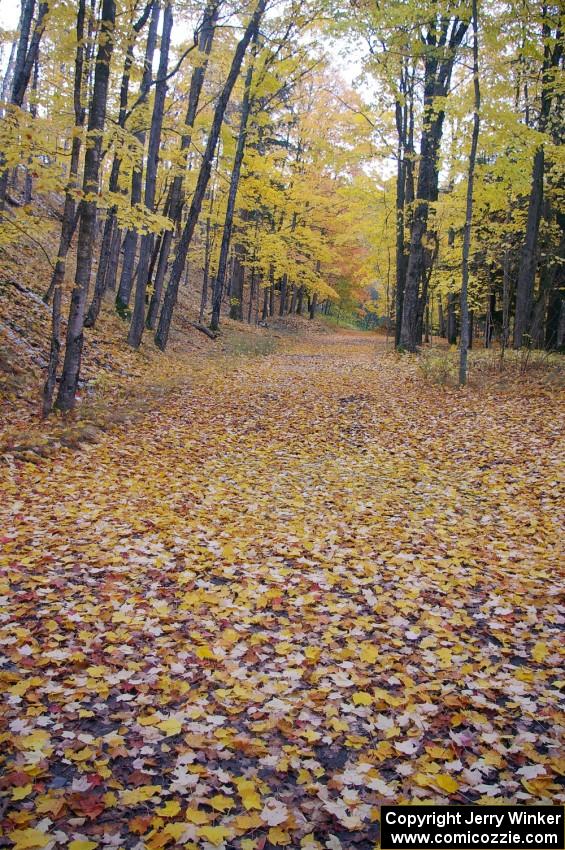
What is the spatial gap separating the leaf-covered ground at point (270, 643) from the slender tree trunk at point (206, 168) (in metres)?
8.43

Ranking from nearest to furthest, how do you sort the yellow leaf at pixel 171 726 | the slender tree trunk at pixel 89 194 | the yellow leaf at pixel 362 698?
the yellow leaf at pixel 171 726 → the yellow leaf at pixel 362 698 → the slender tree trunk at pixel 89 194

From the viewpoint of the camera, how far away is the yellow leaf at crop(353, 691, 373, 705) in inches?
137

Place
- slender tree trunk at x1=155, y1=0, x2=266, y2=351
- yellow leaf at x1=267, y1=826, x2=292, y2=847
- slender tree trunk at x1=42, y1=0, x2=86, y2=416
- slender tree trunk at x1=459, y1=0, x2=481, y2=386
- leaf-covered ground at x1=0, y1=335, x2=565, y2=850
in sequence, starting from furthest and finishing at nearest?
slender tree trunk at x1=155, y1=0, x2=266, y2=351
slender tree trunk at x1=459, y1=0, x2=481, y2=386
slender tree trunk at x1=42, y1=0, x2=86, y2=416
leaf-covered ground at x1=0, y1=335, x2=565, y2=850
yellow leaf at x1=267, y1=826, x2=292, y2=847

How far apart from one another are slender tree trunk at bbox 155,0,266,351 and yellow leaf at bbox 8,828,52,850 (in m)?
14.2

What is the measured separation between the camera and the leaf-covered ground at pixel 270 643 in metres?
2.77

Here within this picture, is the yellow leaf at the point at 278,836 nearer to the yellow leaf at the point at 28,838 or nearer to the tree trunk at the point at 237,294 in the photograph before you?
the yellow leaf at the point at 28,838

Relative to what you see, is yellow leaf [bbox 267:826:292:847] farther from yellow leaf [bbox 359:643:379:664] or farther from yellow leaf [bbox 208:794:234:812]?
yellow leaf [bbox 359:643:379:664]

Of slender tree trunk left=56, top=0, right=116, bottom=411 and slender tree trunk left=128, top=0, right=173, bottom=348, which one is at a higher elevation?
slender tree trunk left=128, top=0, right=173, bottom=348

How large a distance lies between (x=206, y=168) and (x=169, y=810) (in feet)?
50.6

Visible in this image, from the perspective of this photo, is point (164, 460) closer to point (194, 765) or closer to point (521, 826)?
point (194, 765)

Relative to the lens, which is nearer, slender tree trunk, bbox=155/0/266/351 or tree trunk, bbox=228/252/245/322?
slender tree trunk, bbox=155/0/266/351

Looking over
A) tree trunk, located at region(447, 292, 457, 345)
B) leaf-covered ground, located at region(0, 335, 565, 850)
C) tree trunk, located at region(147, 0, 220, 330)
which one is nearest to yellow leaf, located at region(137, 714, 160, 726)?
leaf-covered ground, located at region(0, 335, 565, 850)

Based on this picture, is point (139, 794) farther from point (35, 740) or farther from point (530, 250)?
point (530, 250)

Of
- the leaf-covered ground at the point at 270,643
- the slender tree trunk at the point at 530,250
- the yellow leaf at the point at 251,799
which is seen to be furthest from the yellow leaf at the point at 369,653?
the slender tree trunk at the point at 530,250
